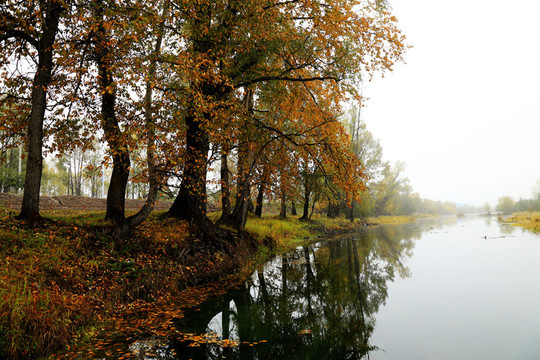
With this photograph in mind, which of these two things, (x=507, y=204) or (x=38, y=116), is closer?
(x=38, y=116)

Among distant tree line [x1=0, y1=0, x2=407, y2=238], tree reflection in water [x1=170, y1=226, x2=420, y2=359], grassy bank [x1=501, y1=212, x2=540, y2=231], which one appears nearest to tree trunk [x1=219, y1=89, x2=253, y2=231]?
distant tree line [x1=0, y1=0, x2=407, y2=238]

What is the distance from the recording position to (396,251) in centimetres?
1675

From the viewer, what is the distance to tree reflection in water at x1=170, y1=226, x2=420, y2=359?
5180 millimetres

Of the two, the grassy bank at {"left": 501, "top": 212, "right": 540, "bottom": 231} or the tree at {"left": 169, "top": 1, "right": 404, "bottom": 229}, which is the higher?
the tree at {"left": 169, "top": 1, "right": 404, "bottom": 229}

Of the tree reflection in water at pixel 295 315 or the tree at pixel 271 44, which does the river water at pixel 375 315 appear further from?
the tree at pixel 271 44

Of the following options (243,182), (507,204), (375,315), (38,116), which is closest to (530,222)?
(243,182)

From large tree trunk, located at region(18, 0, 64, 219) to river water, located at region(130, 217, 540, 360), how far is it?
18.7 feet

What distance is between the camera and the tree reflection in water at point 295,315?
5.18 meters

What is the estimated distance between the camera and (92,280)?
6.74 meters

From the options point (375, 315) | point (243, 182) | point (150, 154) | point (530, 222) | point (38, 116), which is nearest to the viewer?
point (375, 315)

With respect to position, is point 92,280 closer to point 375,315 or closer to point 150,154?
point 150,154

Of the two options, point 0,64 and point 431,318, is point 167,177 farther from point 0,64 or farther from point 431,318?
point 431,318

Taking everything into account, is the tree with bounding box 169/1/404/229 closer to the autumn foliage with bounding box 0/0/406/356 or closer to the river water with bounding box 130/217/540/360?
the autumn foliage with bounding box 0/0/406/356

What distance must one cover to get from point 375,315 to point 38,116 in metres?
10.4
